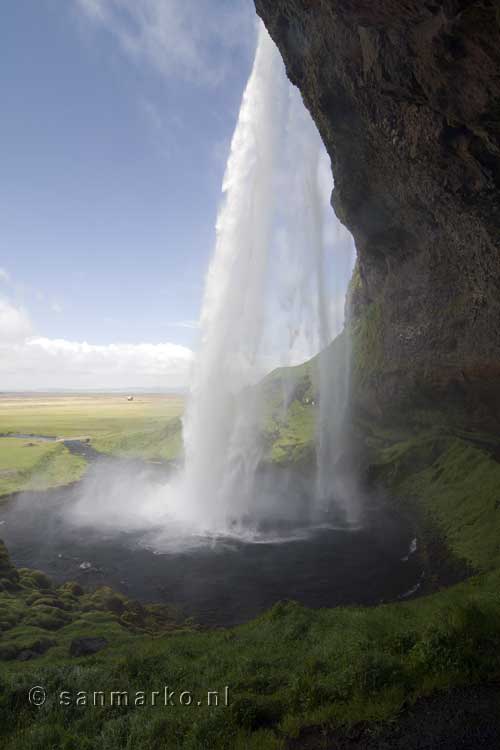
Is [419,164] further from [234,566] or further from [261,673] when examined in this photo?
[234,566]

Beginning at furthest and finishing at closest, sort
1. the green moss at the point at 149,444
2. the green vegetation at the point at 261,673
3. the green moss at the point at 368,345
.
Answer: the green moss at the point at 149,444
the green moss at the point at 368,345
the green vegetation at the point at 261,673

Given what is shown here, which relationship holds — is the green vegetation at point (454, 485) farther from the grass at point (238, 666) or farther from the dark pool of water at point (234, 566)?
the grass at point (238, 666)

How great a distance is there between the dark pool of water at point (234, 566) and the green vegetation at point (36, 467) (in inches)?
737

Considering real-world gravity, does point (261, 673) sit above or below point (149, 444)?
above

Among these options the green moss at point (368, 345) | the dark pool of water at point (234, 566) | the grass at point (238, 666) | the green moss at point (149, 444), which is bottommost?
the dark pool of water at point (234, 566)

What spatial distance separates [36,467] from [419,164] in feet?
221

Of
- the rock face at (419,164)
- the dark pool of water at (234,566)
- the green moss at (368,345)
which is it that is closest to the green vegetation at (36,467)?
the dark pool of water at (234,566)

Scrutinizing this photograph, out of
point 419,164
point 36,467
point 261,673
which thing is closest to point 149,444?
point 36,467

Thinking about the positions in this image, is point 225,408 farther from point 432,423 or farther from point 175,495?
point 432,423

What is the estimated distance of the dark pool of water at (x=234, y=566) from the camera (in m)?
27.6

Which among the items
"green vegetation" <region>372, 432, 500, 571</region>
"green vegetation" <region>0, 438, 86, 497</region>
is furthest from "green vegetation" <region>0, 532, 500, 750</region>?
"green vegetation" <region>0, 438, 86, 497</region>

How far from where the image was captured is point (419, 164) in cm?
2575

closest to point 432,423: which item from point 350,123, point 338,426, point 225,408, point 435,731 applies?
point 338,426

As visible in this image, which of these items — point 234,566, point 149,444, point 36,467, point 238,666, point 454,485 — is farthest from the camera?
point 149,444
